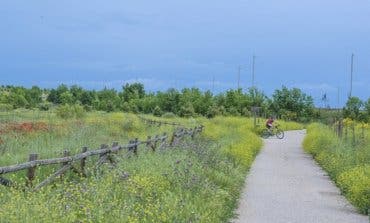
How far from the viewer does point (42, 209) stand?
7.18 meters

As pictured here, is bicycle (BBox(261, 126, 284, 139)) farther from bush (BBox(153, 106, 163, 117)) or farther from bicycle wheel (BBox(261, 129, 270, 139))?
bush (BBox(153, 106, 163, 117))

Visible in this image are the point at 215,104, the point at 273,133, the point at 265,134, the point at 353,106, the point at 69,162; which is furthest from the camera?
the point at 215,104

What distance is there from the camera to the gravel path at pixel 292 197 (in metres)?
12.1

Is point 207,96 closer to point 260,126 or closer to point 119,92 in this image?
point 119,92

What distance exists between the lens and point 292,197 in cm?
1490

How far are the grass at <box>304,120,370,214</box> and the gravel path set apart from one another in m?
0.25

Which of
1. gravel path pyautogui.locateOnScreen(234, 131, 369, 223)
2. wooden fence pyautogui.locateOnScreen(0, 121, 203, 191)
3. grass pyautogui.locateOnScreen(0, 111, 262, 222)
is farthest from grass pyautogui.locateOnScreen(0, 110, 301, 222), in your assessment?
gravel path pyautogui.locateOnScreen(234, 131, 369, 223)

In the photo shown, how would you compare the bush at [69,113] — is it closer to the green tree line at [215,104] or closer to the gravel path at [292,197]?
the green tree line at [215,104]

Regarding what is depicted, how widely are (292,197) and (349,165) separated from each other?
4.43m

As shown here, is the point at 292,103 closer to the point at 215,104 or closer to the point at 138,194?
the point at 215,104

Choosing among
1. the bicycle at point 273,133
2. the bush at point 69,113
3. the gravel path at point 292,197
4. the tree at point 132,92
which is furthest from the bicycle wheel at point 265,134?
the tree at point 132,92

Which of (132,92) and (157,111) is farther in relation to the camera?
(132,92)

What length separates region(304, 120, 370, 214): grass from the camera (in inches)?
531

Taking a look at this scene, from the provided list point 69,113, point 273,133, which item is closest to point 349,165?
point 273,133
